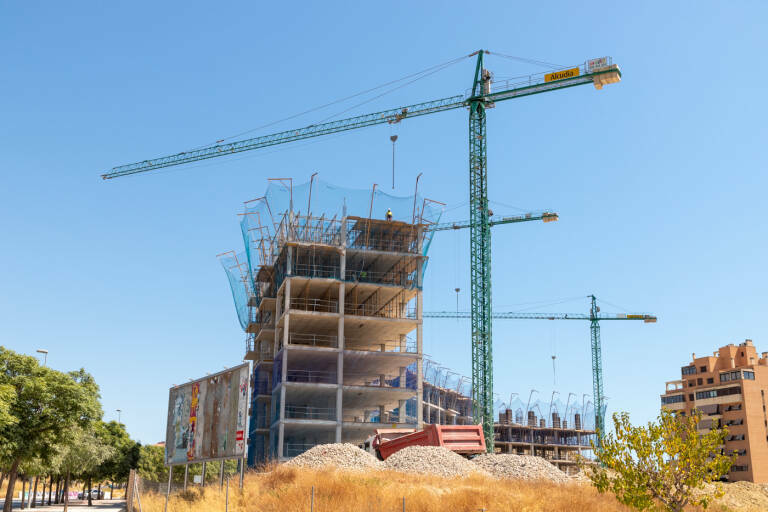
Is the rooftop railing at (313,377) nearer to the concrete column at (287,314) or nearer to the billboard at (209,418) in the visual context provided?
the concrete column at (287,314)

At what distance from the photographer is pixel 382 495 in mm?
21516

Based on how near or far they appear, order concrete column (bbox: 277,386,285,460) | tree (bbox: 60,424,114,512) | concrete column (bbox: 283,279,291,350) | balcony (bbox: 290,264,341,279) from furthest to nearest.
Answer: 1. balcony (bbox: 290,264,341,279)
2. concrete column (bbox: 283,279,291,350)
3. concrete column (bbox: 277,386,285,460)
4. tree (bbox: 60,424,114,512)

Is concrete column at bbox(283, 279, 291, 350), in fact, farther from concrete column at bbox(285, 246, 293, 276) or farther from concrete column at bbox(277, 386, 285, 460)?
concrete column at bbox(277, 386, 285, 460)

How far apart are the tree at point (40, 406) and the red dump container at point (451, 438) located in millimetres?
16600

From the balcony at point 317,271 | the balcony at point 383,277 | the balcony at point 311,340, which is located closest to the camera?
the balcony at point 317,271

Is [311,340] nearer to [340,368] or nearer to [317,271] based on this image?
[317,271]

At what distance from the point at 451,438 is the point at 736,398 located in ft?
249

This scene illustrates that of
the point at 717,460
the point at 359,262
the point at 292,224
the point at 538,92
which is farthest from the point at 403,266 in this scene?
the point at 717,460

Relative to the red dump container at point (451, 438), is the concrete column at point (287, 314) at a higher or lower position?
higher

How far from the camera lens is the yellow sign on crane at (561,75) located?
67875 millimetres

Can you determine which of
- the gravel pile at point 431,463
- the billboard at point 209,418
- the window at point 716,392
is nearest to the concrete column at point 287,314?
the billboard at point 209,418

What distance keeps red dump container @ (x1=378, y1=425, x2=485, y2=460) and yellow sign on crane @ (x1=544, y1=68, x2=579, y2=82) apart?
40596 millimetres

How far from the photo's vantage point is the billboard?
2455cm

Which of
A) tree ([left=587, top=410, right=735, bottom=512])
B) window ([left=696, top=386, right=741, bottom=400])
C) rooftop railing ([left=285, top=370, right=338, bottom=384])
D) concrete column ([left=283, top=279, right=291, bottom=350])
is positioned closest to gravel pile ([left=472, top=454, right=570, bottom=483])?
tree ([left=587, top=410, right=735, bottom=512])
